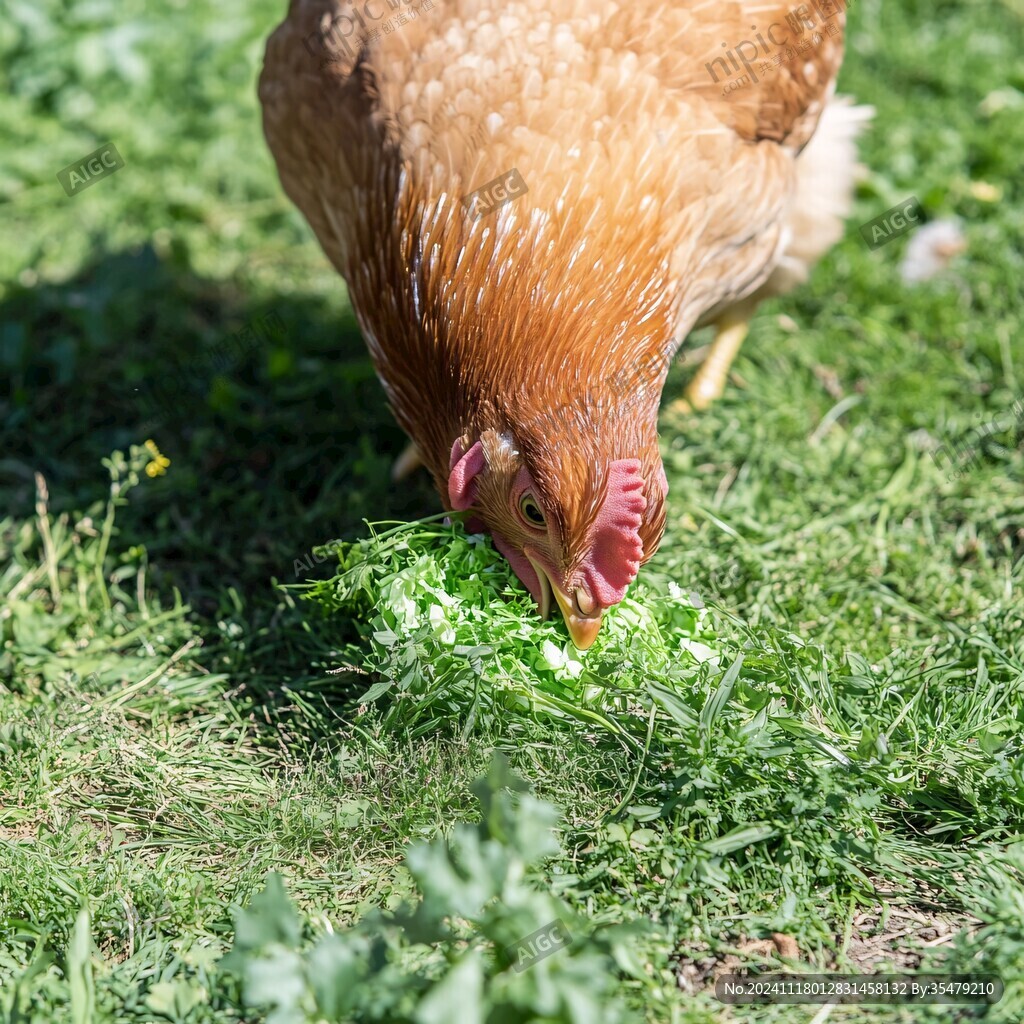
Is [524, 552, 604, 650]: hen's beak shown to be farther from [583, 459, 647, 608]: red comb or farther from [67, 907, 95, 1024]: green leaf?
[67, 907, 95, 1024]: green leaf

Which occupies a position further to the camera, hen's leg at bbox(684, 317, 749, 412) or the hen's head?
hen's leg at bbox(684, 317, 749, 412)

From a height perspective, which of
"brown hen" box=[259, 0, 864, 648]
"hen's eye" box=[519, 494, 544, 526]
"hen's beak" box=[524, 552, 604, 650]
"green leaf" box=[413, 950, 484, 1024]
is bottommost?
"hen's beak" box=[524, 552, 604, 650]

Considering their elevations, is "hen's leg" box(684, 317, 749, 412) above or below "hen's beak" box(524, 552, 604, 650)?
below

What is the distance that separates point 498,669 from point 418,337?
2.76 ft

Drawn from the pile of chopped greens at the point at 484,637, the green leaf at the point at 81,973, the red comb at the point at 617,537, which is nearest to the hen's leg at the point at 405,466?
the pile of chopped greens at the point at 484,637

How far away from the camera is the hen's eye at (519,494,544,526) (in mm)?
2598

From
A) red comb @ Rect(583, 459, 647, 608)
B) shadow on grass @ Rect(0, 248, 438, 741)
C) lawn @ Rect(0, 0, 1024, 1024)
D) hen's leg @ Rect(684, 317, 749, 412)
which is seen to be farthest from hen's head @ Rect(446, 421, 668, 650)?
hen's leg @ Rect(684, 317, 749, 412)

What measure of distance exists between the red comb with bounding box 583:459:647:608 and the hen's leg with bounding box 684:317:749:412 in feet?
4.91

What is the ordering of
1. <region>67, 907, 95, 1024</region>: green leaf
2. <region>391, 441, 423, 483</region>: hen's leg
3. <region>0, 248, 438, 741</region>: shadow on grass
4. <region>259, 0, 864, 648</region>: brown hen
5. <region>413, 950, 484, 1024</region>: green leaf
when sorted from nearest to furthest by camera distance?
<region>413, 950, 484, 1024</region>: green leaf
<region>67, 907, 95, 1024</region>: green leaf
<region>259, 0, 864, 648</region>: brown hen
<region>0, 248, 438, 741</region>: shadow on grass
<region>391, 441, 423, 483</region>: hen's leg

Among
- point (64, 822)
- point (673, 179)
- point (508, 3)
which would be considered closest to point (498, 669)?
point (64, 822)

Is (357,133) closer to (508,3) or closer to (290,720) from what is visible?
(508,3)

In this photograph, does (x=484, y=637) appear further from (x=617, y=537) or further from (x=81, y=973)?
(x=81, y=973)

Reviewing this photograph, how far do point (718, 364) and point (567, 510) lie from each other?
1686 millimetres

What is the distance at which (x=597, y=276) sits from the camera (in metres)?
2.70
